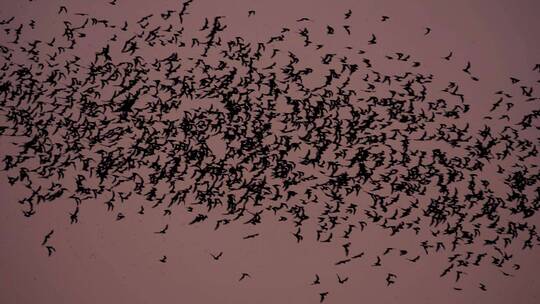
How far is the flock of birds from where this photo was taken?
5.23ft

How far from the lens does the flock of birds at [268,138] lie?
159 centimetres

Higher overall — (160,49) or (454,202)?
(160,49)

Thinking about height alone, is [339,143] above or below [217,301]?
above

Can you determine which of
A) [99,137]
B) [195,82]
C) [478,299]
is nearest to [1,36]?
[99,137]

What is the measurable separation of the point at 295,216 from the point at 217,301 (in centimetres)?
46

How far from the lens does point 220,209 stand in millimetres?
1604

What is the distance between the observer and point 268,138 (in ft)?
5.29

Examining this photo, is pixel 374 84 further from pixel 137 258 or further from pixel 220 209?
pixel 137 258

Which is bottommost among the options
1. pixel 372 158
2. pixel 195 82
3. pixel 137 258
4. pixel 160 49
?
pixel 137 258

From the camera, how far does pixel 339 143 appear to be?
1620mm

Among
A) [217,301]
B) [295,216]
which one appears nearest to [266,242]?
[295,216]

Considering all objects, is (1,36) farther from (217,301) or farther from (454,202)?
(454,202)

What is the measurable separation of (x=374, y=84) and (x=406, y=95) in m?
0.14

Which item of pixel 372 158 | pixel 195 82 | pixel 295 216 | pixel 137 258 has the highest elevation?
pixel 195 82
